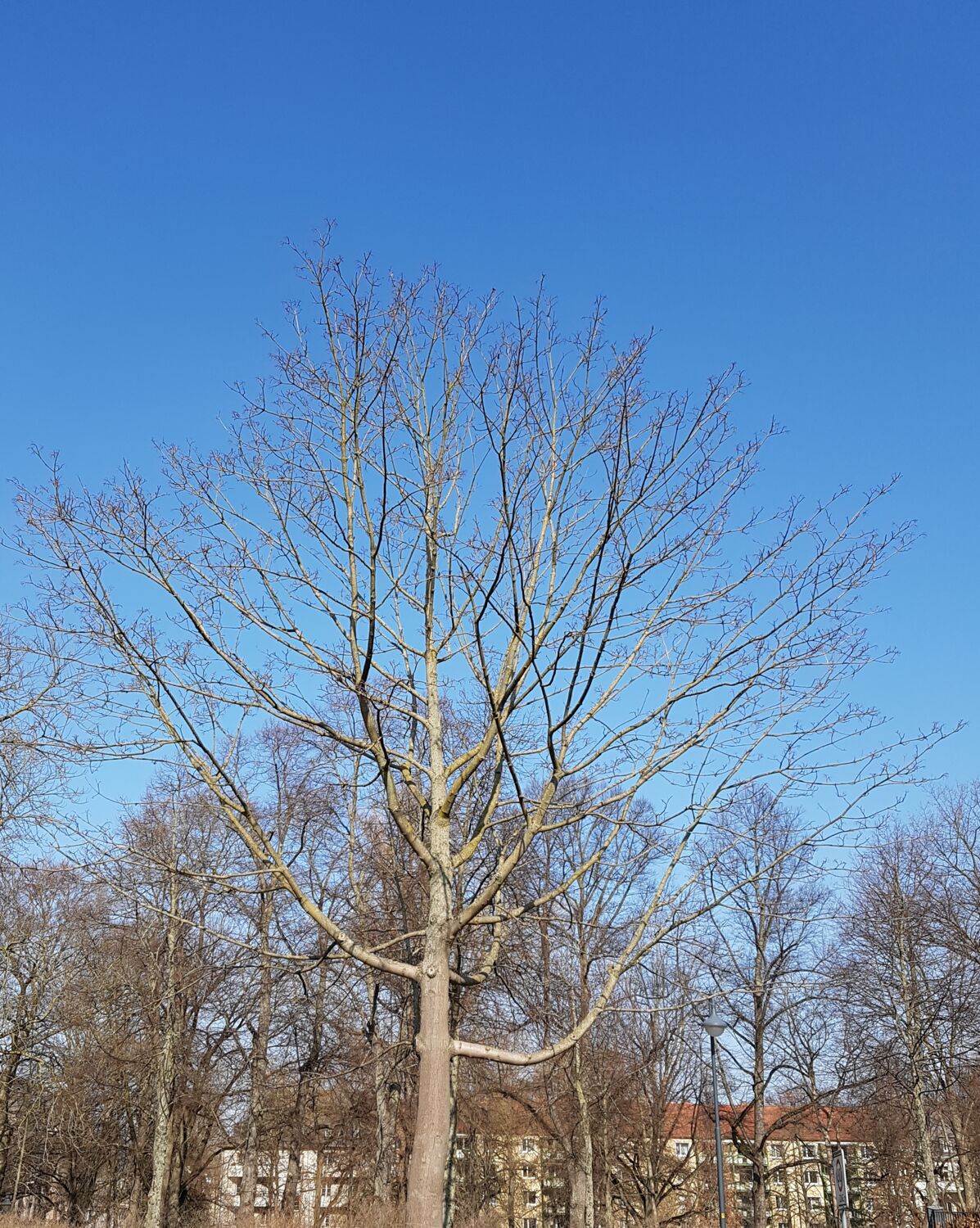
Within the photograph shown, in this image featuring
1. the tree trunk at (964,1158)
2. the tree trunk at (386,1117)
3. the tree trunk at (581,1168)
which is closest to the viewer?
the tree trunk at (386,1117)

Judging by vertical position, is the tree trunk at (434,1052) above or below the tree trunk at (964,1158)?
above

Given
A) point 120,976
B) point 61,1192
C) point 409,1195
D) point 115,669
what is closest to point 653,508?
point 115,669

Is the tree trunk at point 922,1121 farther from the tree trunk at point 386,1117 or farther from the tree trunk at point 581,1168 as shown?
the tree trunk at point 386,1117

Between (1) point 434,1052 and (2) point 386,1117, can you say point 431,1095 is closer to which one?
(1) point 434,1052

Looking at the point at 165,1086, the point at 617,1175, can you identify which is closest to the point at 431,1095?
the point at 165,1086

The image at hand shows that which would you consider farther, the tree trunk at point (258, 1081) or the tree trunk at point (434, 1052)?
the tree trunk at point (258, 1081)

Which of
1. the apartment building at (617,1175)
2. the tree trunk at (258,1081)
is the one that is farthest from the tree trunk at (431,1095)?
the apartment building at (617,1175)

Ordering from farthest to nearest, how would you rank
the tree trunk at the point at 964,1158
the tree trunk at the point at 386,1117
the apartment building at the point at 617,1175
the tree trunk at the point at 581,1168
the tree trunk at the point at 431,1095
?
the tree trunk at the point at 964,1158
the apartment building at the point at 617,1175
the tree trunk at the point at 581,1168
the tree trunk at the point at 386,1117
the tree trunk at the point at 431,1095

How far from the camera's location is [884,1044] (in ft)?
92.9

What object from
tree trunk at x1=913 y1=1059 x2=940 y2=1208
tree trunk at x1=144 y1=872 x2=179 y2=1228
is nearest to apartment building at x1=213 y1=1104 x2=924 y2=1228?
tree trunk at x1=913 y1=1059 x2=940 y2=1208

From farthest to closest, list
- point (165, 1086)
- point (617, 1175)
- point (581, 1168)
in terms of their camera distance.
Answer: point (617, 1175) → point (581, 1168) → point (165, 1086)

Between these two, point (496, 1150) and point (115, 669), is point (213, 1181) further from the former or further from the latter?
point (115, 669)

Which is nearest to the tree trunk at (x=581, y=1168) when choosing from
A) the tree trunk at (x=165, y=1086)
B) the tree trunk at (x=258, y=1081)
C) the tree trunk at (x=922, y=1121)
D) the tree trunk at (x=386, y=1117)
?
the tree trunk at (x=386, y=1117)

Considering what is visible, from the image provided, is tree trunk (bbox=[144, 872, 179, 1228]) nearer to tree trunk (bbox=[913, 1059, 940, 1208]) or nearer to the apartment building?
the apartment building
